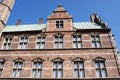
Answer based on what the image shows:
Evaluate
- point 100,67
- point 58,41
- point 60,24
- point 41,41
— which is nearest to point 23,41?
point 41,41

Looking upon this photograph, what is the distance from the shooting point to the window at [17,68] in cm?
1531

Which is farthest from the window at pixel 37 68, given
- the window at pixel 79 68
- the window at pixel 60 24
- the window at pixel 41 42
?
the window at pixel 60 24

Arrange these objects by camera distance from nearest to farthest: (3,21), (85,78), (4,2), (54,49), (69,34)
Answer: (85,78)
(54,49)
(69,34)
(3,21)
(4,2)

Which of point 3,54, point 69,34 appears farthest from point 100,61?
point 3,54

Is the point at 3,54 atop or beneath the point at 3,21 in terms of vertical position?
→ beneath

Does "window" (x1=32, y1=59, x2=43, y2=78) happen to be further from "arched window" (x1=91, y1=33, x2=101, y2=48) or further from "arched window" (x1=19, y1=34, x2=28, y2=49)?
"arched window" (x1=91, y1=33, x2=101, y2=48)

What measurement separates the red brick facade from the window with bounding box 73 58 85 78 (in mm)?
281

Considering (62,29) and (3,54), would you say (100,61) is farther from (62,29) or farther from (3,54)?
(3,54)

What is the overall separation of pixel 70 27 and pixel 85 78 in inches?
244

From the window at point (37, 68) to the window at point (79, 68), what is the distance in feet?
9.89

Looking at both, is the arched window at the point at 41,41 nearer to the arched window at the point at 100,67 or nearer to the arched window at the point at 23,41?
the arched window at the point at 23,41

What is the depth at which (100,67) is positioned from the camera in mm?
15016

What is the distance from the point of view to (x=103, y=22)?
18.8m

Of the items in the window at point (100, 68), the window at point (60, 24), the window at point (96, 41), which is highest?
the window at point (60, 24)
